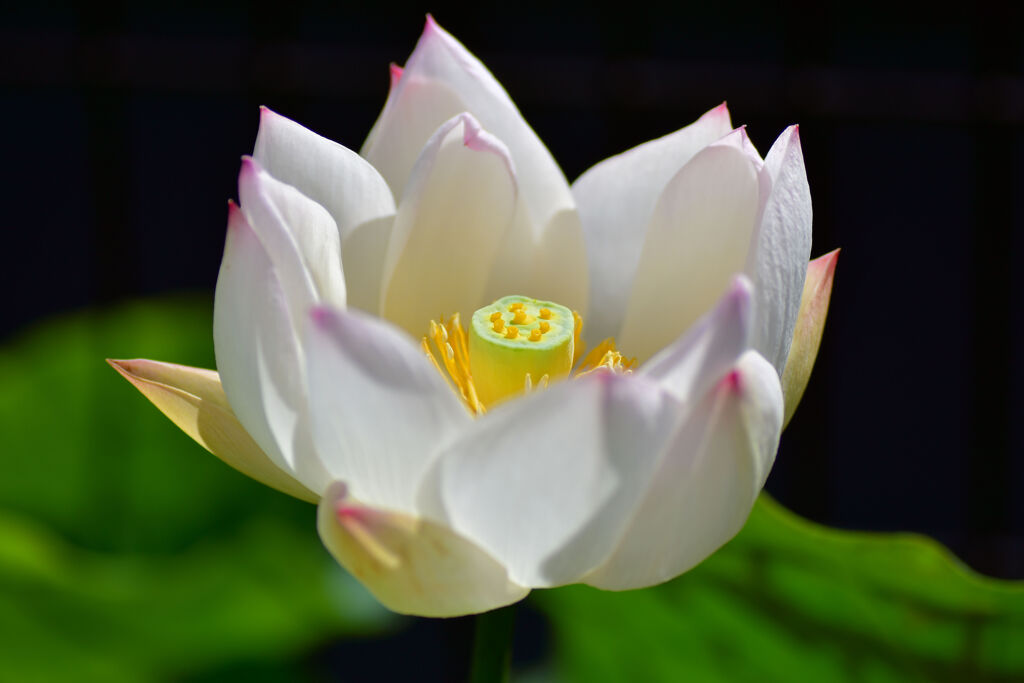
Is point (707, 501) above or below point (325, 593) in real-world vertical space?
above

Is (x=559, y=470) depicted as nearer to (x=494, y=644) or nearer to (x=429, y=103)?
(x=494, y=644)

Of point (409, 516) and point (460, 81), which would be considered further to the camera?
point (460, 81)

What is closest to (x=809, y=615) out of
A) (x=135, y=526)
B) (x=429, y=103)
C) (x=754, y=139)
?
(x=429, y=103)

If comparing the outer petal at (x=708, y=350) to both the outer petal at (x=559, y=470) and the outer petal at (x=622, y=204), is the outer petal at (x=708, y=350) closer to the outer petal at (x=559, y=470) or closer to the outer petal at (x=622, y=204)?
the outer petal at (x=559, y=470)

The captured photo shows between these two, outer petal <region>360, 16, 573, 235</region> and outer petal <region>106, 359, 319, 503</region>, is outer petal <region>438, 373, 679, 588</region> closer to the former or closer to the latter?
outer petal <region>106, 359, 319, 503</region>

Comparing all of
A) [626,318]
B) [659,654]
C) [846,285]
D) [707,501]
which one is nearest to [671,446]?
[707,501]

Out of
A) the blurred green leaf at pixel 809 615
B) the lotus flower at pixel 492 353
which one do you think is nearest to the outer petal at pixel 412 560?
the lotus flower at pixel 492 353

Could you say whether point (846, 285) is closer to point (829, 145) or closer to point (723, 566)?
point (829, 145)
